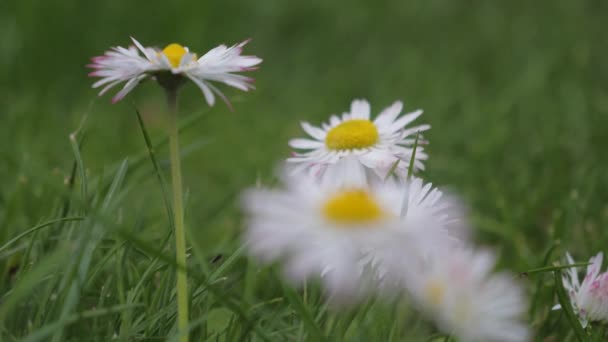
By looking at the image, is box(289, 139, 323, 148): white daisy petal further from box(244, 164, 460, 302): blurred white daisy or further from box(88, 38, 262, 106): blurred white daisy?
box(244, 164, 460, 302): blurred white daisy

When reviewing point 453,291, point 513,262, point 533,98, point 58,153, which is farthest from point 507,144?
point 453,291

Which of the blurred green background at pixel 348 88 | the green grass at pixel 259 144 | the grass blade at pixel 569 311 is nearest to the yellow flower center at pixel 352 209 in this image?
the green grass at pixel 259 144

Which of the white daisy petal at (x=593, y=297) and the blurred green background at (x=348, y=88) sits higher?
the blurred green background at (x=348, y=88)

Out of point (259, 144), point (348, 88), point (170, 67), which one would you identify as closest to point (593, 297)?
point (170, 67)

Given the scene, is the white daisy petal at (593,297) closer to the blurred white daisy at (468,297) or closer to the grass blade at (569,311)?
A: the grass blade at (569,311)

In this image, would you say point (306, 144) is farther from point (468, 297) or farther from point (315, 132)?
point (468, 297)

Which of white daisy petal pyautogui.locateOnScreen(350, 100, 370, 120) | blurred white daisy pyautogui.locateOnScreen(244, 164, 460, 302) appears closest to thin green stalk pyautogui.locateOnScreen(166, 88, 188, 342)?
blurred white daisy pyautogui.locateOnScreen(244, 164, 460, 302)
